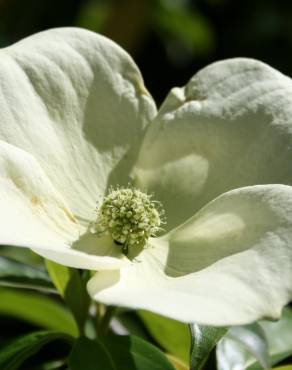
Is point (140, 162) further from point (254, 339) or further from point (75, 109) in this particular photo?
point (254, 339)

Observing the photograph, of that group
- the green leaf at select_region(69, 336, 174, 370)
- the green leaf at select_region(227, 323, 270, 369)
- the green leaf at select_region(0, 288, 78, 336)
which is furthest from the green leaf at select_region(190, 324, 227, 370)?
the green leaf at select_region(0, 288, 78, 336)

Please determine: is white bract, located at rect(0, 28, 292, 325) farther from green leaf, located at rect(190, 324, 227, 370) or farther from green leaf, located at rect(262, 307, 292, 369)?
green leaf, located at rect(262, 307, 292, 369)

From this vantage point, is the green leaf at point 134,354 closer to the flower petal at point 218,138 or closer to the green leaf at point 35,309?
the flower petal at point 218,138

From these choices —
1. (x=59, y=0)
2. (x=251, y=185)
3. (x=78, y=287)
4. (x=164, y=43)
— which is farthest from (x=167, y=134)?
(x=164, y=43)

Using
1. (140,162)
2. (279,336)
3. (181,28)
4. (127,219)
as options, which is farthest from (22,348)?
(181,28)

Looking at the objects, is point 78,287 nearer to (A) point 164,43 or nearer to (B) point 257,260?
(B) point 257,260
